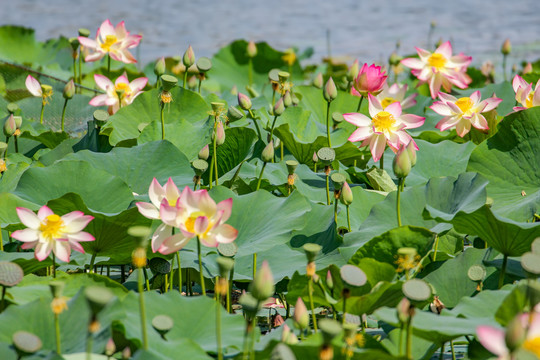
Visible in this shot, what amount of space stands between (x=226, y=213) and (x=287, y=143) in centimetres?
95

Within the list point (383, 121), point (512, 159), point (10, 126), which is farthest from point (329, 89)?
point (10, 126)

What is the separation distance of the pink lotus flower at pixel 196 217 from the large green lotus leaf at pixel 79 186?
0.36 metres

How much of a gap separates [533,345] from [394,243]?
50 centimetres

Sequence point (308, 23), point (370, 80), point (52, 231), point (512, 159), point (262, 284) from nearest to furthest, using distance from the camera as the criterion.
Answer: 1. point (262, 284)
2. point (52, 231)
3. point (512, 159)
4. point (370, 80)
5. point (308, 23)

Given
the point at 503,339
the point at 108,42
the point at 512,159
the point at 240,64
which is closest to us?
the point at 503,339

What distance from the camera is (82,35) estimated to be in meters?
2.65

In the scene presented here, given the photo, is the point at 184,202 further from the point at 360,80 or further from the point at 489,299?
the point at 360,80

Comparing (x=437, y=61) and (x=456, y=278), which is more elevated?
(x=437, y=61)

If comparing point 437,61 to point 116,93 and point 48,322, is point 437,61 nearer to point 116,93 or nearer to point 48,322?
point 116,93

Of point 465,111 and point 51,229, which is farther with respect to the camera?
point 465,111

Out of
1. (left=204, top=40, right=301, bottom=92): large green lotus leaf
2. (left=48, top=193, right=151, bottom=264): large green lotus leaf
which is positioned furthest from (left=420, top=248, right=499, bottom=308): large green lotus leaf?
(left=204, top=40, right=301, bottom=92): large green lotus leaf

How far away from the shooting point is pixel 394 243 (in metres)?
1.46

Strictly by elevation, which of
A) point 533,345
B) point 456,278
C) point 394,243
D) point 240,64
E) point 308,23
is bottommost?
point 308,23

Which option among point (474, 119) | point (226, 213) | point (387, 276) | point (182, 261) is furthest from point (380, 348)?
point (474, 119)
